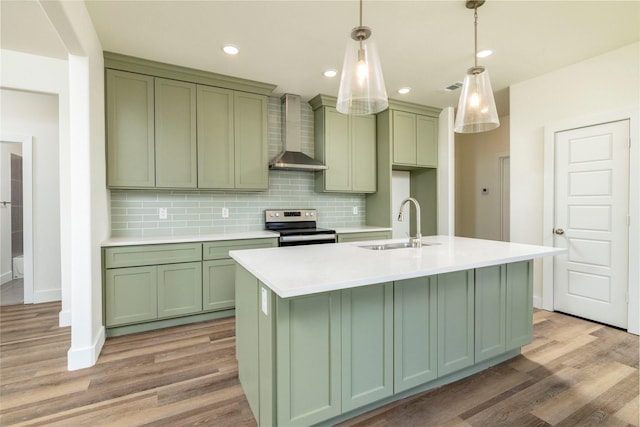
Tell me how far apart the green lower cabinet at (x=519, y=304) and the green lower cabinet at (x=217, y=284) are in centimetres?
248

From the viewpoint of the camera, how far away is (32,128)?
369cm

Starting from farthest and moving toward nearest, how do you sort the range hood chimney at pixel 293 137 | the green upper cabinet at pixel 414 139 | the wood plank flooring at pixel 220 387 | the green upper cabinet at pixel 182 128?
the green upper cabinet at pixel 414 139, the range hood chimney at pixel 293 137, the green upper cabinet at pixel 182 128, the wood plank flooring at pixel 220 387

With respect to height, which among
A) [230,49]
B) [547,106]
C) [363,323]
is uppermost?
[230,49]

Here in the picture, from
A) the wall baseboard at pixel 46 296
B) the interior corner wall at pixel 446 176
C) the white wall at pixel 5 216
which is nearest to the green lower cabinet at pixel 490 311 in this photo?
the interior corner wall at pixel 446 176

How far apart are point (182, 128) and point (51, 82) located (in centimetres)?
121

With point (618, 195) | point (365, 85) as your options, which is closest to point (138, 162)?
point (365, 85)

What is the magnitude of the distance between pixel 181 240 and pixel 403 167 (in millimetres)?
3191

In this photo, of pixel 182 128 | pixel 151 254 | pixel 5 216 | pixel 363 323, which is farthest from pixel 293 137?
pixel 5 216

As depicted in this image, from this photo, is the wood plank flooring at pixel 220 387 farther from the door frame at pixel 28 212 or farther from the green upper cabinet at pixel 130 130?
the green upper cabinet at pixel 130 130

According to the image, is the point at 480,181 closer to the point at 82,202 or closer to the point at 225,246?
the point at 225,246

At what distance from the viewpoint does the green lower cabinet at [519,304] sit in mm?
2256

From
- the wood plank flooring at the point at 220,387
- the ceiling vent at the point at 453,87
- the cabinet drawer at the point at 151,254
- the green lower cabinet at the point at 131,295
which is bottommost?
the wood plank flooring at the point at 220,387

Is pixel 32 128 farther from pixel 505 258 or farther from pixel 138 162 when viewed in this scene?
pixel 505 258

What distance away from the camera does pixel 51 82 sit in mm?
2936
